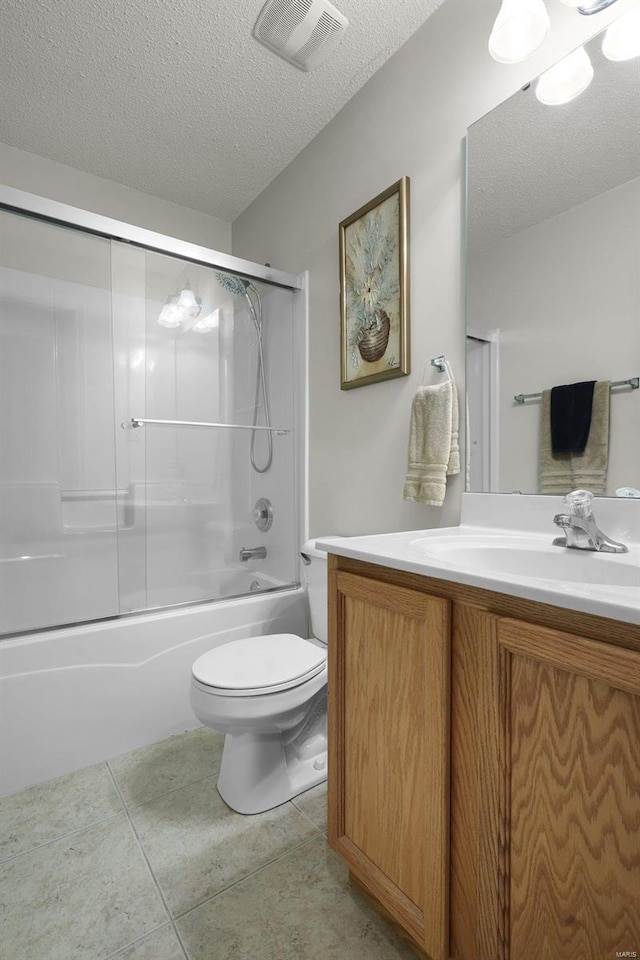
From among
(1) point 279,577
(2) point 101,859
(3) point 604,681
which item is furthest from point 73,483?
(3) point 604,681

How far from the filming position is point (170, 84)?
1769 mm

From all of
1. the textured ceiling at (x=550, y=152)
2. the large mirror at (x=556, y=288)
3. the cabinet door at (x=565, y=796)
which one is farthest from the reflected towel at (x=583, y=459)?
the cabinet door at (x=565, y=796)

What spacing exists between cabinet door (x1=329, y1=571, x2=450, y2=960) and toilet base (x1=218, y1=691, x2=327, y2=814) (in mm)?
375

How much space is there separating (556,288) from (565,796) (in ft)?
3.63

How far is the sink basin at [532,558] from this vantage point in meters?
0.91

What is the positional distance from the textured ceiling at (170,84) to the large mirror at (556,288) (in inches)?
28.8

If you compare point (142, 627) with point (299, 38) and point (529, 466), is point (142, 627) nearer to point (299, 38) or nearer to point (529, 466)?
point (529, 466)

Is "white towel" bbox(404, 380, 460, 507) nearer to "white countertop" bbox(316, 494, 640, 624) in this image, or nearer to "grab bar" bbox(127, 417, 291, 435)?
"white countertop" bbox(316, 494, 640, 624)

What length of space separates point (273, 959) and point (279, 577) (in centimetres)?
136

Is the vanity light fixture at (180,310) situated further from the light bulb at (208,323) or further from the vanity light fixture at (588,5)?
the vanity light fixture at (588,5)

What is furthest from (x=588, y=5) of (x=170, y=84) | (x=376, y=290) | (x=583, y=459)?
(x=170, y=84)

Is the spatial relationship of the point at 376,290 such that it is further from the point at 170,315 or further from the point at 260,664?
the point at 260,664

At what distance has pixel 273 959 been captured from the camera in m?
0.92

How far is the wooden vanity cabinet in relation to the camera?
0.58m
